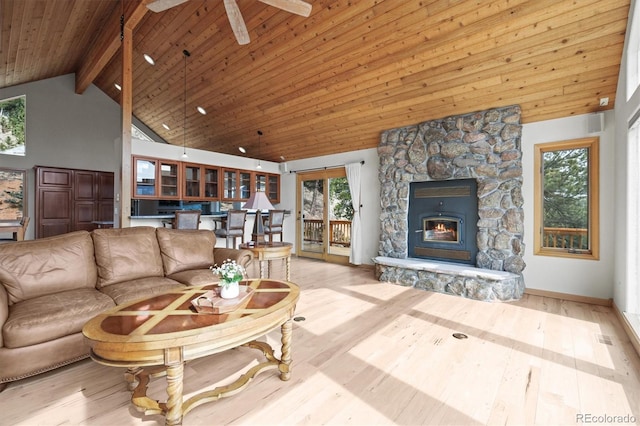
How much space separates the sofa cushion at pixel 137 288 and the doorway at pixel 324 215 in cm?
430

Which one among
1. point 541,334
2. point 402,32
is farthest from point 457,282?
point 402,32

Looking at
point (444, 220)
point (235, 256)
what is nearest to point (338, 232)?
point (444, 220)

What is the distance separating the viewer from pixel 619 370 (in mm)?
2238

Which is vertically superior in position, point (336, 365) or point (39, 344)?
point (39, 344)

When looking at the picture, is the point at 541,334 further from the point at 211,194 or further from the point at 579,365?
the point at 211,194

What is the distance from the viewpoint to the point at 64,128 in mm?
7039

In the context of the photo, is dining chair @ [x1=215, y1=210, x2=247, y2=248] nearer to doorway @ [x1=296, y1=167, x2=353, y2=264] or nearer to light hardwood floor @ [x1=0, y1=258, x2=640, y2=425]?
doorway @ [x1=296, y1=167, x2=353, y2=264]

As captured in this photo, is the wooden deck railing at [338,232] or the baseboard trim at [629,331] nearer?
the baseboard trim at [629,331]

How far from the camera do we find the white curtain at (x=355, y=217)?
6.15 meters

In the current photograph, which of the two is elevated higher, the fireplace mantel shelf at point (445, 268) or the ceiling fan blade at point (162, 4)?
the ceiling fan blade at point (162, 4)

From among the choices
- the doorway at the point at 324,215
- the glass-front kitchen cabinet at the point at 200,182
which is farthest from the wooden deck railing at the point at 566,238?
the glass-front kitchen cabinet at the point at 200,182

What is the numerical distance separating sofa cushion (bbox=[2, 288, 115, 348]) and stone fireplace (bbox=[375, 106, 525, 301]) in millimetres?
3938

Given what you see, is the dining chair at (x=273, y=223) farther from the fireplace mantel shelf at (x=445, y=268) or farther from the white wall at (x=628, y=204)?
the white wall at (x=628, y=204)

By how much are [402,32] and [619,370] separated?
12.9 feet
